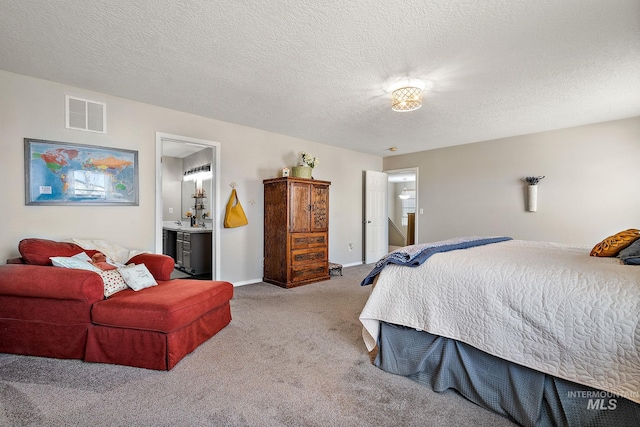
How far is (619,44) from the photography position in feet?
7.29

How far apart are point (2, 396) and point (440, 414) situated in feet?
8.26

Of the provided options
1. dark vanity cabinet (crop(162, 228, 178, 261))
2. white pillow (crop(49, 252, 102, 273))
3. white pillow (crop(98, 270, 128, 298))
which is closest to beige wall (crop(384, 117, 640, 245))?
dark vanity cabinet (crop(162, 228, 178, 261))

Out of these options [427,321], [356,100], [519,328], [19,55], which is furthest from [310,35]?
[19,55]

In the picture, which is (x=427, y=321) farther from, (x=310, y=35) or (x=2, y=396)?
(x=2, y=396)

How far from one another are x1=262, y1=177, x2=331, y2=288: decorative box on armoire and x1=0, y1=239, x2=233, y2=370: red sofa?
2.17m

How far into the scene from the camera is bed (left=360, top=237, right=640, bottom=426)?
4.27 ft

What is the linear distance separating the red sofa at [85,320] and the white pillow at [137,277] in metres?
0.20

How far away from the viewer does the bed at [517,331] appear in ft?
4.27

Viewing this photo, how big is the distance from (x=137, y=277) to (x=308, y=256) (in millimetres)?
2496

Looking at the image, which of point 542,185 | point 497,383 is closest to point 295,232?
point 497,383

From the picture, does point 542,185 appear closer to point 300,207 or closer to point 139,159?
point 300,207

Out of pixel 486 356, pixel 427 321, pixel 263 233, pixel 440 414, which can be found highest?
pixel 263 233

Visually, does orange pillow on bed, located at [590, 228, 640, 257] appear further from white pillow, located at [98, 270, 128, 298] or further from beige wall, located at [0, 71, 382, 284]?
beige wall, located at [0, 71, 382, 284]

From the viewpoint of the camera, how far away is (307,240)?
4.55 meters
